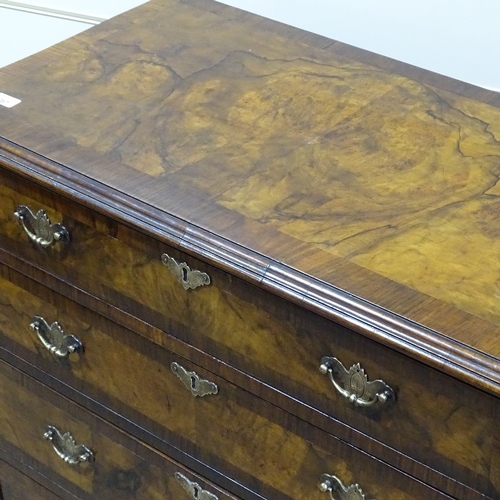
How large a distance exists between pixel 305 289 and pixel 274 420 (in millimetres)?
232

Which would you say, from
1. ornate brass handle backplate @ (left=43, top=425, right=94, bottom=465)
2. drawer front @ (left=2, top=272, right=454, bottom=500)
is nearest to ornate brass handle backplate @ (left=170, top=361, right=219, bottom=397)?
drawer front @ (left=2, top=272, right=454, bottom=500)

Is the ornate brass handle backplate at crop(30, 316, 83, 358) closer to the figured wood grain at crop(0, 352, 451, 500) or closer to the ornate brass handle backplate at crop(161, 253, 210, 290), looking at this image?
the figured wood grain at crop(0, 352, 451, 500)

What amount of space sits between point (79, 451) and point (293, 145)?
58 centimetres

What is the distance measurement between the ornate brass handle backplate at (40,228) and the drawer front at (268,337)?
0.03ft

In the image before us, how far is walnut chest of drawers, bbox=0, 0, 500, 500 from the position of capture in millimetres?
986

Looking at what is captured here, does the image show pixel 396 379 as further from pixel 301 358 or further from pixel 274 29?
pixel 274 29

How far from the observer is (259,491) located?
48.0 inches

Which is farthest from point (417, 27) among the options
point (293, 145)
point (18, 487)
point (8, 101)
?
point (18, 487)

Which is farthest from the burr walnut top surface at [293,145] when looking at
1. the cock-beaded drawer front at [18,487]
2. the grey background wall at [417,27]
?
the cock-beaded drawer front at [18,487]

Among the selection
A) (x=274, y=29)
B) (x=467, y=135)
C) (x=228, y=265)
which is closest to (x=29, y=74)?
(x=274, y=29)

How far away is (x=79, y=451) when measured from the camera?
1.43 meters

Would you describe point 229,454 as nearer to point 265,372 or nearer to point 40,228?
point 265,372

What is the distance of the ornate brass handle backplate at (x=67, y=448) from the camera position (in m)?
1.42

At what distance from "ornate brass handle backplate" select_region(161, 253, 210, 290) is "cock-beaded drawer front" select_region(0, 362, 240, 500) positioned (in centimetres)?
32
